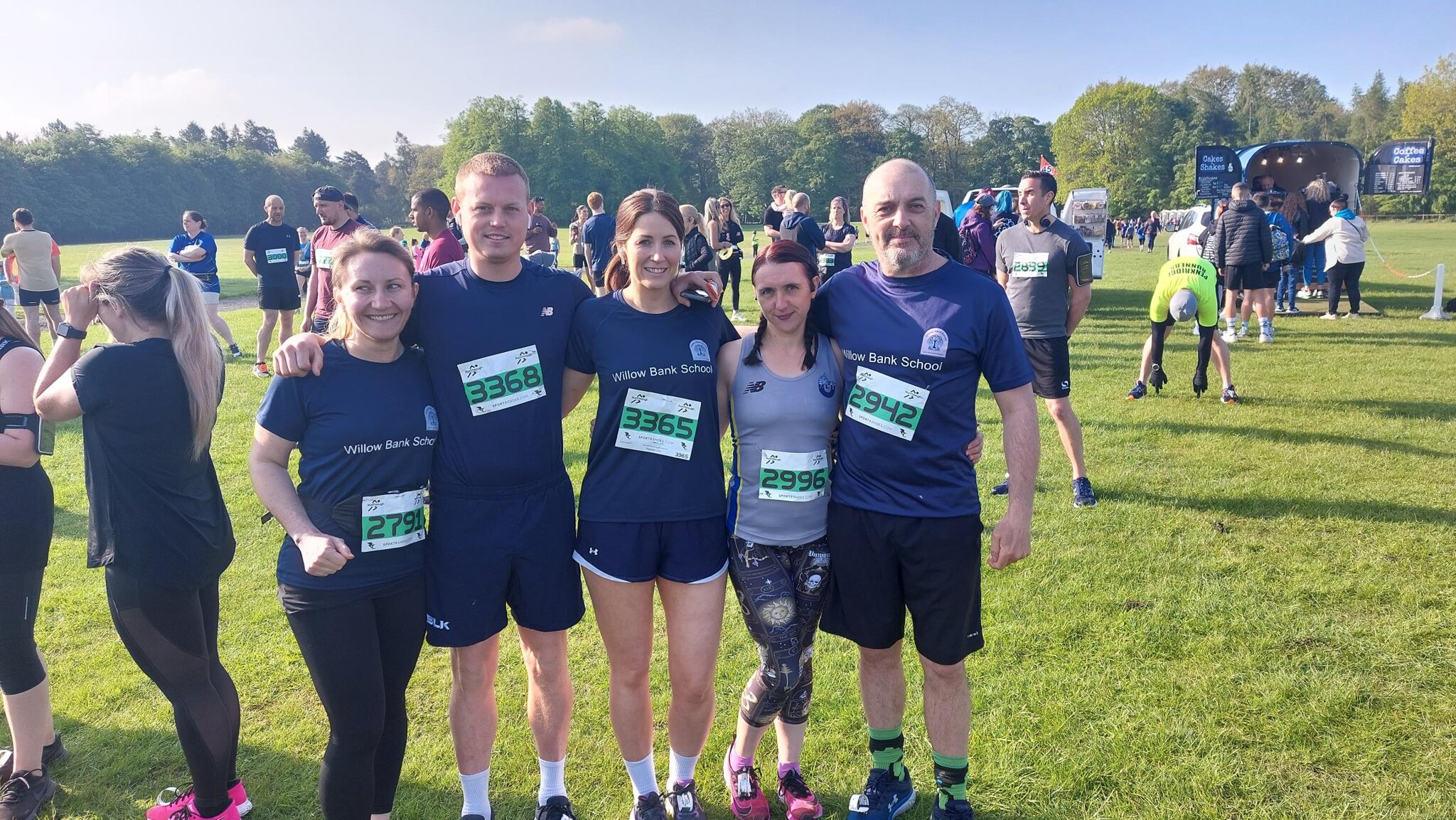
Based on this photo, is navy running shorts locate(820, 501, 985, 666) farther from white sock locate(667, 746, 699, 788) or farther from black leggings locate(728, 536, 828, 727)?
white sock locate(667, 746, 699, 788)

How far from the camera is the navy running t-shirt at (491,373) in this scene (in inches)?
94.9

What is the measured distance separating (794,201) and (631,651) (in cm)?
944


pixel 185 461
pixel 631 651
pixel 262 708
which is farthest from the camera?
pixel 262 708

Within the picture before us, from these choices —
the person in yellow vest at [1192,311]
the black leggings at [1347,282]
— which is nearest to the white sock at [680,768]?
the person in yellow vest at [1192,311]

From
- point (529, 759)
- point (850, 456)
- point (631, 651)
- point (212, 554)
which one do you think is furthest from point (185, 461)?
point (850, 456)

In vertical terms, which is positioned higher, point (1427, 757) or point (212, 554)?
point (212, 554)

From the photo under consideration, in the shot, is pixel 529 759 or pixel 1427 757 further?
Result: pixel 529 759

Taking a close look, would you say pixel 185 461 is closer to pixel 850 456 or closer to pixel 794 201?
pixel 850 456

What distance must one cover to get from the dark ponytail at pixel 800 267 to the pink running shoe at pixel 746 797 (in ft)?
4.80

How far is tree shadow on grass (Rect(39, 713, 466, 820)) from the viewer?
2.87m

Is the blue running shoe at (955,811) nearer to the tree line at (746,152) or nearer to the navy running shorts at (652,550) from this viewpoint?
the navy running shorts at (652,550)

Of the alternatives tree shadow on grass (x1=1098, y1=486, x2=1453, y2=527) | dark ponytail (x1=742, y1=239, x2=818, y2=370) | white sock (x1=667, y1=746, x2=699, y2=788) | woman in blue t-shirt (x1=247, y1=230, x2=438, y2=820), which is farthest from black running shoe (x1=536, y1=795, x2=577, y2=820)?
tree shadow on grass (x1=1098, y1=486, x2=1453, y2=527)

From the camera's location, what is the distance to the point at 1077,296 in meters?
5.52

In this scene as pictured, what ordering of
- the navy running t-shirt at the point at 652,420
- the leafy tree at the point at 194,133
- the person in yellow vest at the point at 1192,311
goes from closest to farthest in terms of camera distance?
1. the navy running t-shirt at the point at 652,420
2. the person in yellow vest at the point at 1192,311
3. the leafy tree at the point at 194,133
